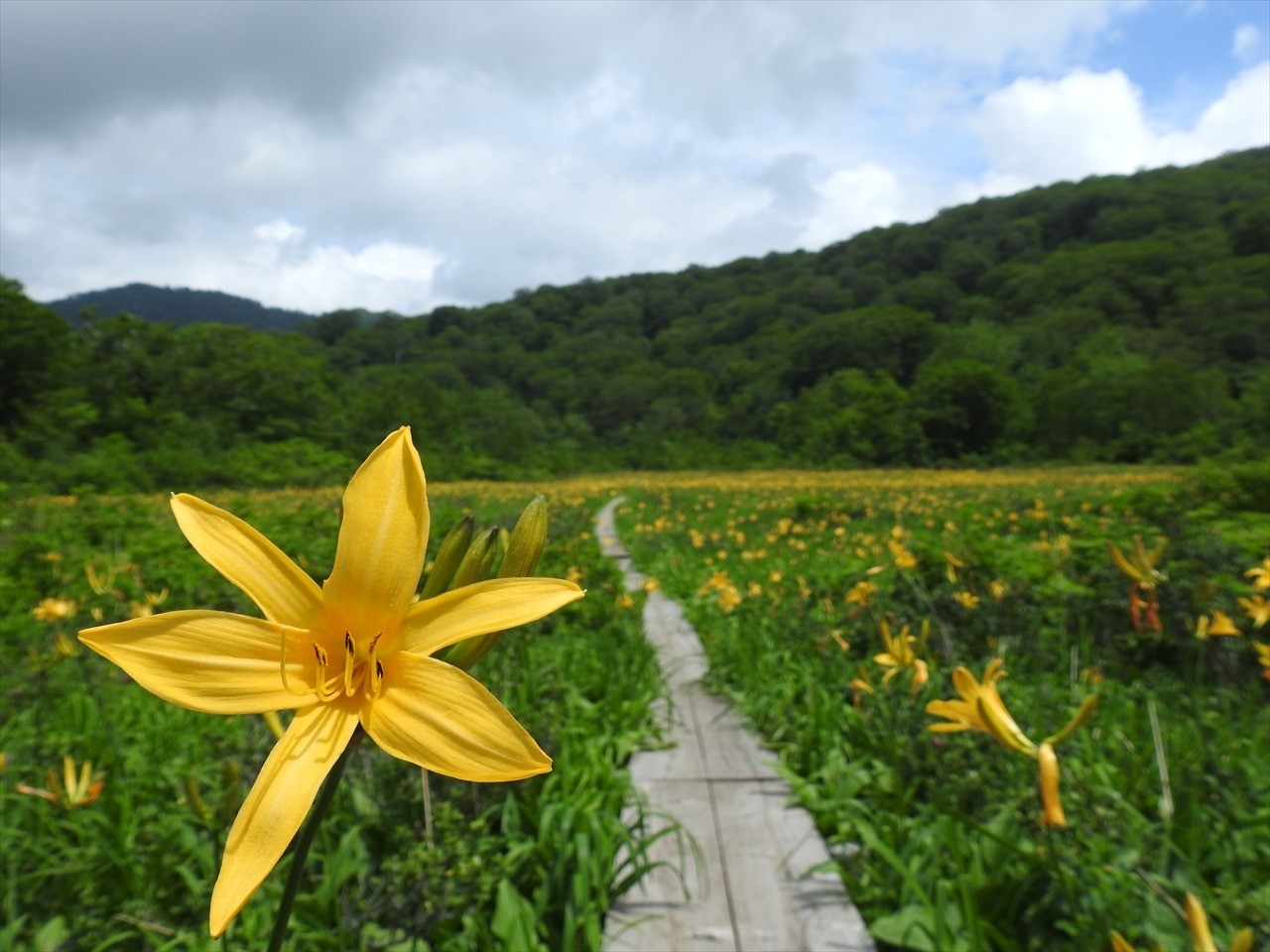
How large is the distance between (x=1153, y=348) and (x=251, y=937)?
44.9 metres

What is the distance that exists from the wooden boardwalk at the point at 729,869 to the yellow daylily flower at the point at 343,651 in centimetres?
160

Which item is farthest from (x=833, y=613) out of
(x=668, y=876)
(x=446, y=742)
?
(x=446, y=742)

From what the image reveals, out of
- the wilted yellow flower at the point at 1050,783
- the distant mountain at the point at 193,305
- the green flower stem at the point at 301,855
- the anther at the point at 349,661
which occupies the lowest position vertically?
the wilted yellow flower at the point at 1050,783

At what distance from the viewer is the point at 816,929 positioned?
1.79 meters

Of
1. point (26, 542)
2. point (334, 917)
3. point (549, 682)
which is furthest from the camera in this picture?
point (26, 542)

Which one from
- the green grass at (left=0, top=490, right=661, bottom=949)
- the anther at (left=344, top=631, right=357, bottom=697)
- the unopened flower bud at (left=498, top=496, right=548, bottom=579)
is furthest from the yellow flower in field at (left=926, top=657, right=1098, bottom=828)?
the green grass at (left=0, top=490, right=661, bottom=949)

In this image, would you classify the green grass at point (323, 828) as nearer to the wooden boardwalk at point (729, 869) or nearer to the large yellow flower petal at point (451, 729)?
the wooden boardwalk at point (729, 869)

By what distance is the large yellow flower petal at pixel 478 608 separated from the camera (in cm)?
53

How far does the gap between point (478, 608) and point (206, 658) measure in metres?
0.21

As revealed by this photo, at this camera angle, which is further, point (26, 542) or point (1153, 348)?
point (1153, 348)

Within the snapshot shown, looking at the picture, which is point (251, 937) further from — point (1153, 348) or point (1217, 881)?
point (1153, 348)

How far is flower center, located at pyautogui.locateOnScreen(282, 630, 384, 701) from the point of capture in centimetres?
54

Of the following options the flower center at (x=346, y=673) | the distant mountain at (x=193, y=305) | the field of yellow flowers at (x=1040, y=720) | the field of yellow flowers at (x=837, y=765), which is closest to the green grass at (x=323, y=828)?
the field of yellow flowers at (x=837, y=765)

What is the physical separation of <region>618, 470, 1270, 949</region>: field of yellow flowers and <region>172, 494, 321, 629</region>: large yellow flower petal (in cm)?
84
